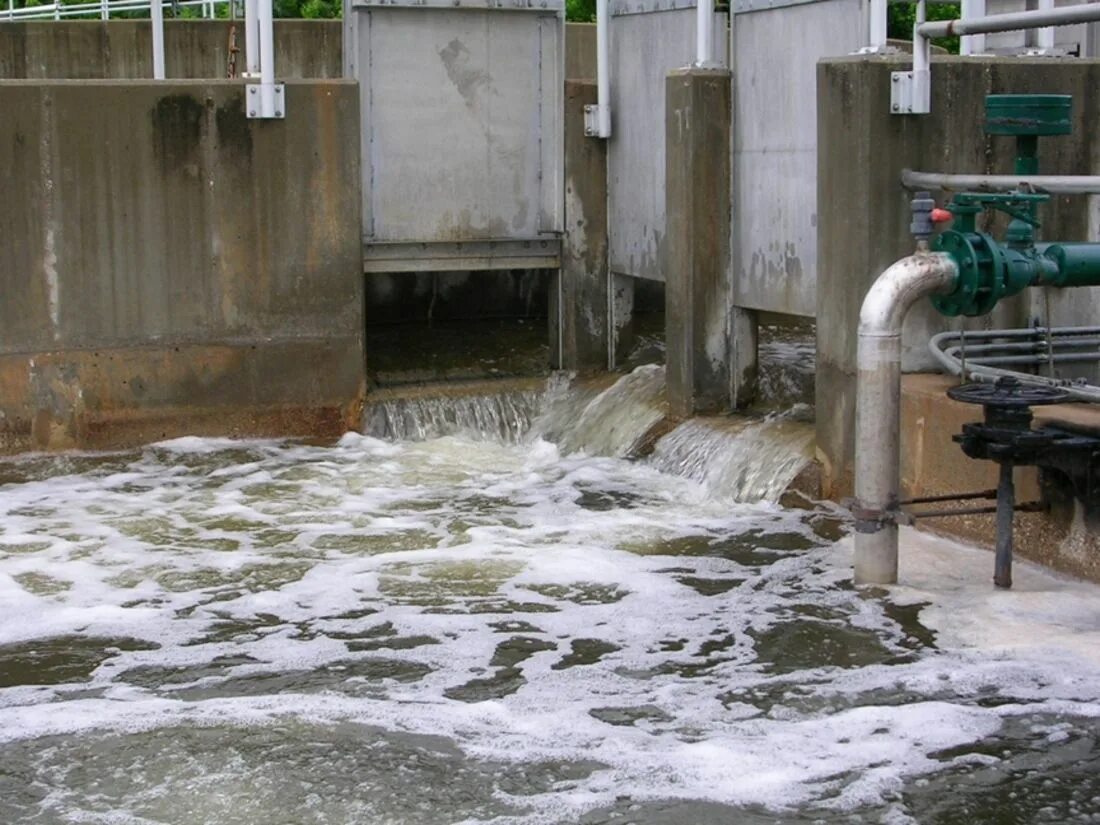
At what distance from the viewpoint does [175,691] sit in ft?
22.1

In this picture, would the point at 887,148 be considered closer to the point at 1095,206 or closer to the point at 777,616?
the point at 1095,206

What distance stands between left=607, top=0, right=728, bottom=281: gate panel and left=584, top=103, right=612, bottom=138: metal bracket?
6 cm

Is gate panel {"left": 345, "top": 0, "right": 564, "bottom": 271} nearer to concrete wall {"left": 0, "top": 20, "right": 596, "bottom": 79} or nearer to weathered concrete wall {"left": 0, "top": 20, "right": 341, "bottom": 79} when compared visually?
concrete wall {"left": 0, "top": 20, "right": 596, "bottom": 79}

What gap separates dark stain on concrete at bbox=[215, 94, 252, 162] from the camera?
11.2 meters

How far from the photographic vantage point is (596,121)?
486 inches

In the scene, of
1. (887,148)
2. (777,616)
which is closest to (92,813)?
(777,616)

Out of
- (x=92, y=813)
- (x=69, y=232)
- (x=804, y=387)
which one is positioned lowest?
(x=92, y=813)

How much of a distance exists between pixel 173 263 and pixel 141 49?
225 inches

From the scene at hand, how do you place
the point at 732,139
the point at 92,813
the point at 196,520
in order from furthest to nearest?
the point at 732,139 < the point at 196,520 < the point at 92,813

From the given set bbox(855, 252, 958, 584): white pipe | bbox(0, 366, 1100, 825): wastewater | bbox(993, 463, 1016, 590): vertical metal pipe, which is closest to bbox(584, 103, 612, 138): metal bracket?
bbox(0, 366, 1100, 825): wastewater

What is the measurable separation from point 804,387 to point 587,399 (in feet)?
4.99

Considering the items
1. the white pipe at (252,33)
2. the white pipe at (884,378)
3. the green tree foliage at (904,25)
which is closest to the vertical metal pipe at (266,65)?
the white pipe at (252,33)

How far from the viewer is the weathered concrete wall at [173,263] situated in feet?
35.9

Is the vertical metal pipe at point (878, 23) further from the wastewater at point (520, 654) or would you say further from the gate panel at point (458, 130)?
the gate panel at point (458, 130)
